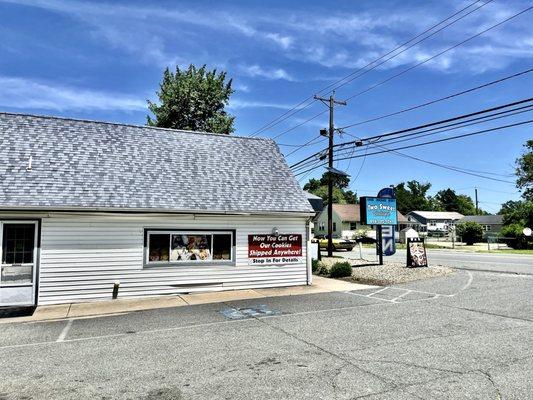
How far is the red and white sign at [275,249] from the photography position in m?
14.9

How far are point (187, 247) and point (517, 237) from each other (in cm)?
4048

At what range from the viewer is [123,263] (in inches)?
514

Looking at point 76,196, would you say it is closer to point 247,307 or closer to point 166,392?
point 247,307

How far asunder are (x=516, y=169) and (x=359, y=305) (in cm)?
6754

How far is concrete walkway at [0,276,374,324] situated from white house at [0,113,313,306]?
16.1 inches

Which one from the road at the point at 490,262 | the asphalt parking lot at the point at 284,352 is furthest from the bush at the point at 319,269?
the road at the point at 490,262

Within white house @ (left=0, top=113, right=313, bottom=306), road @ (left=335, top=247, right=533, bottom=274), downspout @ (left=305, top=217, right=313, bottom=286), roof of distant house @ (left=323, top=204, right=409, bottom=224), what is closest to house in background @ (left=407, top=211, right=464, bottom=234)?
roof of distant house @ (left=323, top=204, right=409, bottom=224)

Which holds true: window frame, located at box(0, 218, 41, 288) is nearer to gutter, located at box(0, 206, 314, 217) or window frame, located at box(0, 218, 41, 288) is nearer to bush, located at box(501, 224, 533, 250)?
gutter, located at box(0, 206, 314, 217)

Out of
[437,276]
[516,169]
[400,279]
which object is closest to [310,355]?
[400,279]

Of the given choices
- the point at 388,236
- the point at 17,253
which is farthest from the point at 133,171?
the point at 388,236

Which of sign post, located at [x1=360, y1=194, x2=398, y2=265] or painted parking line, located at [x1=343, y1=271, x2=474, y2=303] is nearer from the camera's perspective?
painted parking line, located at [x1=343, y1=271, x2=474, y2=303]

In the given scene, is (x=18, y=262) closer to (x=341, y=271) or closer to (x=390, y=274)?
(x=341, y=271)

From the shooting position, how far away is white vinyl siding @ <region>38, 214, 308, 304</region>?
12281 millimetres

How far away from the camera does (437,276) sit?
1720cm
